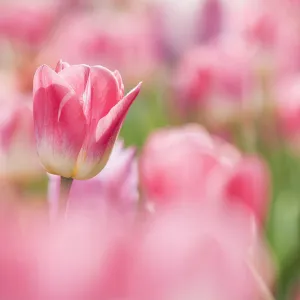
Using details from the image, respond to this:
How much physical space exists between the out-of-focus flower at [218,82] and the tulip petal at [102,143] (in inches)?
18.5

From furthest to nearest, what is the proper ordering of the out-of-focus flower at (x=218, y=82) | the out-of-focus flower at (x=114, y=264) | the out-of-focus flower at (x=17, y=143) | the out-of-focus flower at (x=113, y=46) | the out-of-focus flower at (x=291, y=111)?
the out-of-focus flower at (x=113, y=46) → the out-of-focus flower at (x=218, y=82) → the out-of-focus flower at (x=291, y=111) → the out-of-focus flower at (x=17, y=143) → the out-of-focus flower at (x=114, y=264)

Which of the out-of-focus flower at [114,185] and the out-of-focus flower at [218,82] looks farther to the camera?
the out-of-focus flower at [218,82]

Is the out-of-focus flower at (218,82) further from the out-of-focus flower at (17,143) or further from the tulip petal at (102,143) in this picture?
the tulip petal at (102,143)

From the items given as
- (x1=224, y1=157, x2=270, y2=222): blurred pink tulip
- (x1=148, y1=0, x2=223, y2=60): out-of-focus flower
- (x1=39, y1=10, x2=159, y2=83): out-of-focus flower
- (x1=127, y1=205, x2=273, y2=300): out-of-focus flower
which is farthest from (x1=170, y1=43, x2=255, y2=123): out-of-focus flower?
(x1=127, y1=205, x2=273, y2=300): out-of-focus flower

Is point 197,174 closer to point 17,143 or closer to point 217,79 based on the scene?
point 17,143

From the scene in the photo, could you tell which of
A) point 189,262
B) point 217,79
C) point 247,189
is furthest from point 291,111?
point 189,262

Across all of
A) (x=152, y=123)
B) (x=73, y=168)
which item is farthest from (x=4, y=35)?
(x=73, y=168)

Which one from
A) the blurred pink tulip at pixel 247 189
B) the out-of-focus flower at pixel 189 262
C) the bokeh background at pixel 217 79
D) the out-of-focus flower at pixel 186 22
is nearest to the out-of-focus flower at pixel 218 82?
the bokeh background at pixel 217 79

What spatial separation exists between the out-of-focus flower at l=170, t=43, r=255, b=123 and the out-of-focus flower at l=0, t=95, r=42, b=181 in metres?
0.22

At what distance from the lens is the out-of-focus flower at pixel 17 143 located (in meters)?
0.33

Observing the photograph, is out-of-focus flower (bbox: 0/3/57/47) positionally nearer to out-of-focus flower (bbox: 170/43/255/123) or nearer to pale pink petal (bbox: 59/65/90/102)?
out-of-focus flower (bbox: 170/43/255/123)

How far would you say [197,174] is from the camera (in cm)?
33

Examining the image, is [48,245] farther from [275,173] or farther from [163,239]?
[275,173]

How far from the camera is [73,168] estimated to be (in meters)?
0.24
